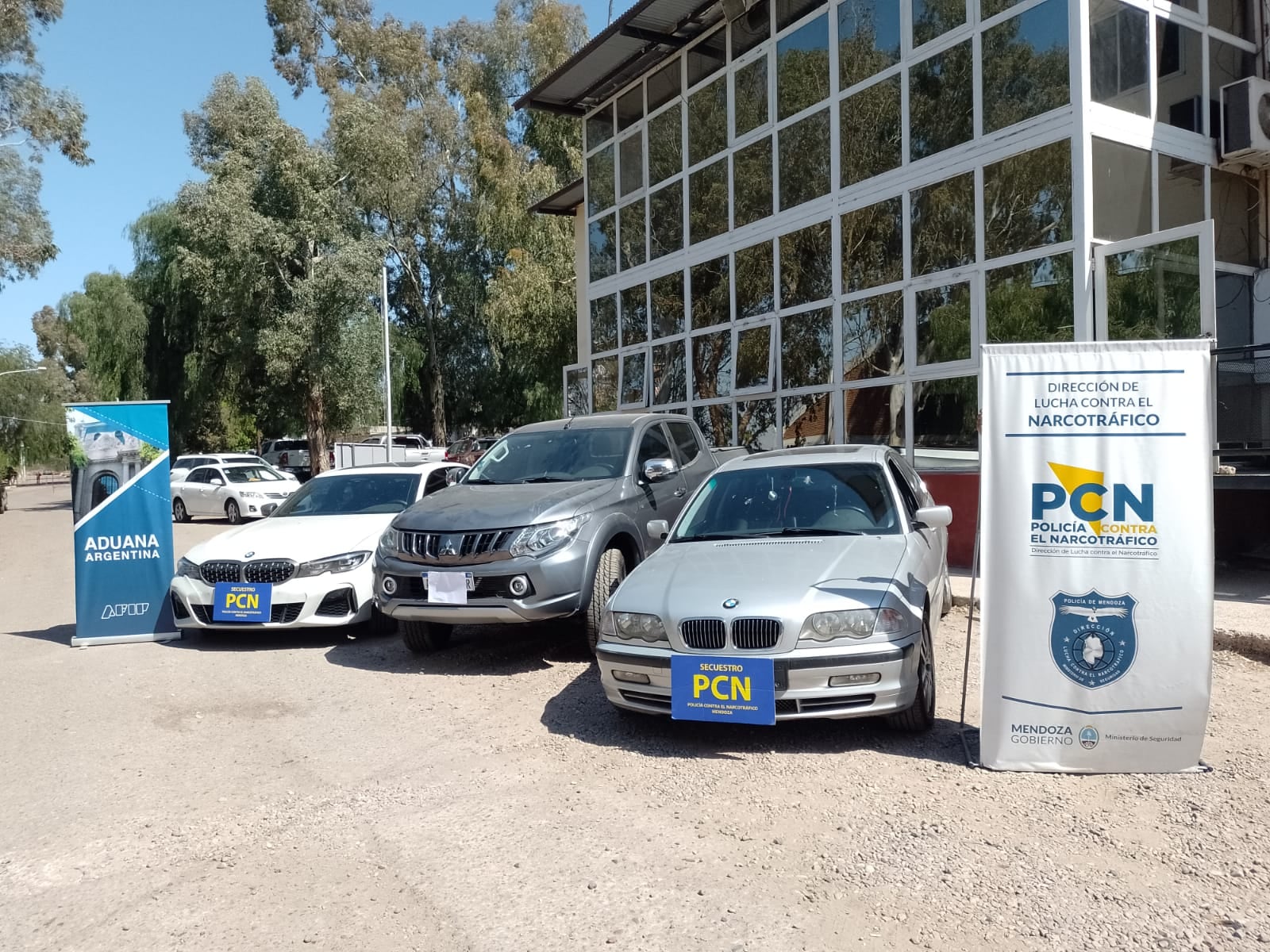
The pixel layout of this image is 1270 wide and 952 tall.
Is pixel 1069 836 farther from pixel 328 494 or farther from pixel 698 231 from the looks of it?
pixel 698 231

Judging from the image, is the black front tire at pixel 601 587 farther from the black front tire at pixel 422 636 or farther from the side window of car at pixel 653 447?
the black front tire at pixel 422 636

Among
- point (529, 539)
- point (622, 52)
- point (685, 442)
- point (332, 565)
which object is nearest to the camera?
point (529, 539)

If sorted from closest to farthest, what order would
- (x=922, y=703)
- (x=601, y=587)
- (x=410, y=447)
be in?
1. (x=922, y=703)
2. (x=601, y=587)
3. (x=410, y=447)

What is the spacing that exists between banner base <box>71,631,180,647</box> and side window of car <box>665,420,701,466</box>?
486 cm

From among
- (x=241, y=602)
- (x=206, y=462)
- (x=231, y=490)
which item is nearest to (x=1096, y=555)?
(x=241, y=602)

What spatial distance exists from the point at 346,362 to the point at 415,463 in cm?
2056

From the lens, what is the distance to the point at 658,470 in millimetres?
8047

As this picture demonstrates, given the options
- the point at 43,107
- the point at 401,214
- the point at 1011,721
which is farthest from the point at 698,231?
the point at 401,214

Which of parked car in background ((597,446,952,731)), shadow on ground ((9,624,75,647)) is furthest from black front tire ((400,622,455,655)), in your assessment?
shadow on ground ((9,624,75,647))

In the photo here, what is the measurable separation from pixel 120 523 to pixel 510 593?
165 inches

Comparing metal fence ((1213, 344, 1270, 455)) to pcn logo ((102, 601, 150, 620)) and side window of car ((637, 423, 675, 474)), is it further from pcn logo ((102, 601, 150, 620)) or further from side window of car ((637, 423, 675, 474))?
pcn logo ((102, 601, 150, 620))

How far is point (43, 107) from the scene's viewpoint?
22000 millimetres

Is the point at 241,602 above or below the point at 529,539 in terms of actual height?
below

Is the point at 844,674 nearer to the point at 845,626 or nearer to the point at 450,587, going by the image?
the point at 845,626
